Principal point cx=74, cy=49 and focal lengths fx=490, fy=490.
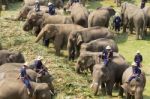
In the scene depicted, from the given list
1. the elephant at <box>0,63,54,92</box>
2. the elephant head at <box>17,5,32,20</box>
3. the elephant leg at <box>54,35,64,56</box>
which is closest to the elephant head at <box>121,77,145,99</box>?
the elephant at <box>0,63,54,92</box>

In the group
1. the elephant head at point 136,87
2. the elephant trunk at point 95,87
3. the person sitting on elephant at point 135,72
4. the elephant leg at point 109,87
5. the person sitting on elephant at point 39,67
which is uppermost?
the person sitting on elephant at point 39,67

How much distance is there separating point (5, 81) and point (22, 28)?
9077 millimetres

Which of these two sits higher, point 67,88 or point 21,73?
point 21,73

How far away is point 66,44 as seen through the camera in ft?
65.5

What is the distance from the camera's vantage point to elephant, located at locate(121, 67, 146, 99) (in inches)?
554

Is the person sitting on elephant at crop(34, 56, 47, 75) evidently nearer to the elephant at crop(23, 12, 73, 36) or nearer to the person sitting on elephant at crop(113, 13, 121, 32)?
the elephant at crop(23, 12, 73, 36)

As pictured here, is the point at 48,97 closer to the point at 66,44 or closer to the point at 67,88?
the point at 67,88

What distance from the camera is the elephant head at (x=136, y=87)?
14.0m

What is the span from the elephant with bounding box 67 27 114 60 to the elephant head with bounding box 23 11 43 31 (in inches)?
114

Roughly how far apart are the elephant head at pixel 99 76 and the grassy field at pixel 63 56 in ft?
0.94

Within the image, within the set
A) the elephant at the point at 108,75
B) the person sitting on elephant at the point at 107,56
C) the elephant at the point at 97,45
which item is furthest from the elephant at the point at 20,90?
the elephant at the point at 97,45

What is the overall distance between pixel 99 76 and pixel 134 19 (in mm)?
8397

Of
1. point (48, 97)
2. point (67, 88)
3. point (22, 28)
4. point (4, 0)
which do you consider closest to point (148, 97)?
point (67, 88)

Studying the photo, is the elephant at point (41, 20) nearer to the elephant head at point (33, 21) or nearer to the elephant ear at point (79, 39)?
the elephant head at point (33, 21)
